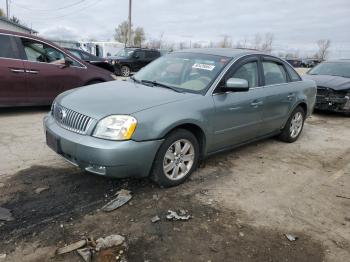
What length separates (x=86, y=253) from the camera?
2775 millimetres

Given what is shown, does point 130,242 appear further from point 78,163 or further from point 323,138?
point 323,138

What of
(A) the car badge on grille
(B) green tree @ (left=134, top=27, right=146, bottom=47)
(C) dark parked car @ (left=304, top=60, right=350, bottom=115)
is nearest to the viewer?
(A) the car badge on grille

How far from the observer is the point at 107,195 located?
3830mm

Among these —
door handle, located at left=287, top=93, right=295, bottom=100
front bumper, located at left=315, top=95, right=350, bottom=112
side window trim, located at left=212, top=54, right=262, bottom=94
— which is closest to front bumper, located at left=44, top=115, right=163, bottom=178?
side window trim, located at left=212, top=54, right=262, bottom=94

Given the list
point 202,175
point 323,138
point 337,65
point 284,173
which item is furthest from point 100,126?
point 337,65

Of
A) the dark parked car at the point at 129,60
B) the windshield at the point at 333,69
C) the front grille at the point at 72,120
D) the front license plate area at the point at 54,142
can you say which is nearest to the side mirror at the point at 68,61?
the front grille at the point at 72,120

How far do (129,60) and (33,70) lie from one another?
487 inches

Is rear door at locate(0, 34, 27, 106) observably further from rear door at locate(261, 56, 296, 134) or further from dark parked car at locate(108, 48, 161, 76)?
dark parked car at locate(108, 48, 161, 76)

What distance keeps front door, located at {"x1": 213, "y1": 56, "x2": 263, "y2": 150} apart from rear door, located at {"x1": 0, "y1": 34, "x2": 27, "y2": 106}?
4583 millimetres

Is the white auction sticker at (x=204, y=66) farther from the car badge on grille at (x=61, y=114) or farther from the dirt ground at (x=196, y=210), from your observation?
the car badge on grille at (x=61, y=114)

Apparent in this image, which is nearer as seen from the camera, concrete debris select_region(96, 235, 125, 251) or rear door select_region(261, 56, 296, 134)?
concrete debris select_region(96, 235, 125, 251)

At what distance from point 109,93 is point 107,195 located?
1.22 meters

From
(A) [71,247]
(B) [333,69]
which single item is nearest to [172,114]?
(A) [71,247]

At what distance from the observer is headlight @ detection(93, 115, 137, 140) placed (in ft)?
11.5
